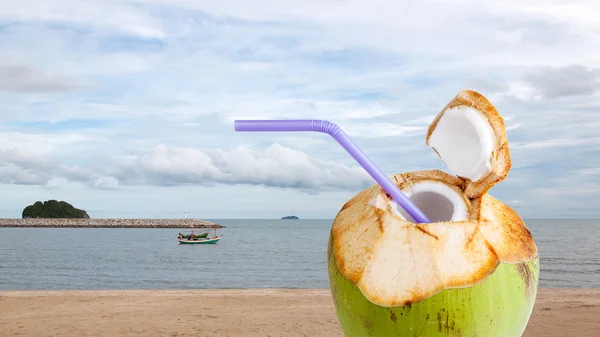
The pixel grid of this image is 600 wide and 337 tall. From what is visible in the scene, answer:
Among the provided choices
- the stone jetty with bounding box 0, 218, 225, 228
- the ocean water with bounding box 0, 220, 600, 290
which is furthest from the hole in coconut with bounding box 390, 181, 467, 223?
the stone jetty with bounding box 0, 218, 225, 228

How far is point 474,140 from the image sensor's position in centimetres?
281

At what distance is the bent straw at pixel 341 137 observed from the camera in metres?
2.48

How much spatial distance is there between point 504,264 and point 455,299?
0.32 meters

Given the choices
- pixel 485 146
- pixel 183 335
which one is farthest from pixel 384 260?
pixel 183 335

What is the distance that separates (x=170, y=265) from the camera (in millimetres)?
35062

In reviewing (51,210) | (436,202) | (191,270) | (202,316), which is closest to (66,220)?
(51,210)

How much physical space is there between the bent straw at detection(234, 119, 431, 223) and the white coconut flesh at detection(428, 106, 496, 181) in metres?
0.35

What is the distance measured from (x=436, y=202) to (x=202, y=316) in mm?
5892

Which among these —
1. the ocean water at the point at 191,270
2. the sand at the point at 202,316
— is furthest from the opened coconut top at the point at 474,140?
the ocean water at the point at 191,270

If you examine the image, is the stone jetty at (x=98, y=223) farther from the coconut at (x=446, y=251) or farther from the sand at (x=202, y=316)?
the coconut at (x=446, y=251)

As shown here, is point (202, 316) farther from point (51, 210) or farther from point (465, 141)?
point (51, 210)

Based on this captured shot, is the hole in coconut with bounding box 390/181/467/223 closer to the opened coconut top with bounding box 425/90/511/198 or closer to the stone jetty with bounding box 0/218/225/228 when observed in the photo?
the opened coconut top with bounding box 425/90/511/198

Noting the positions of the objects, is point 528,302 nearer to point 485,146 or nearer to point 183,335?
point 485,146

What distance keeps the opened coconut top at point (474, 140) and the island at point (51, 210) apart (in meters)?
98.1
